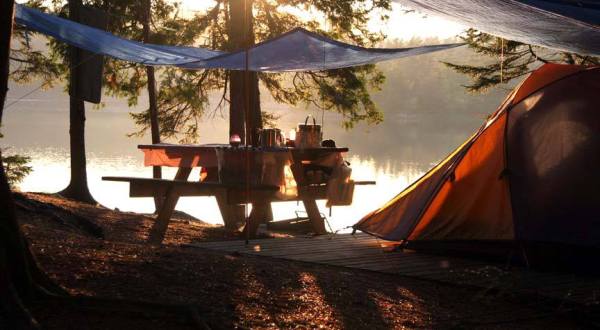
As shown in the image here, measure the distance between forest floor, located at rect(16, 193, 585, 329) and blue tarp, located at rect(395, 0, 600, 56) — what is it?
1649 mm

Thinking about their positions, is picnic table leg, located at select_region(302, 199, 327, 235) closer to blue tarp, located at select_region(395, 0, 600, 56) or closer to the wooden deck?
the wooden deck

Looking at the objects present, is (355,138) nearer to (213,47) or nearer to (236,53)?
(213,47)

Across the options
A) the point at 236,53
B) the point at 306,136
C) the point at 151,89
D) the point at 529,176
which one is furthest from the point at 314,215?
the point at 151,89

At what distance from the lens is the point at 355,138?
51.6 m

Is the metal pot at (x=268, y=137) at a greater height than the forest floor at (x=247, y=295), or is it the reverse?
the metal pot at (x=268, y=137)

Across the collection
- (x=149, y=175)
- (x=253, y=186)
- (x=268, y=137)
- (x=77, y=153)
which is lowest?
(x=149, y=175)

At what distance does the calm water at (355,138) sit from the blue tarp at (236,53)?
6.33 ft

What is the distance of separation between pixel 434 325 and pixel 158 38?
1130 centimetres

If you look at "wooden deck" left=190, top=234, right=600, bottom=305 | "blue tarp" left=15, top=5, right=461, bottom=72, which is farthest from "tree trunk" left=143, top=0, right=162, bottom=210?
"wooden deck" left=190, top=234, right=600, bottom=305

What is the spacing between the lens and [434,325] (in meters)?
4.04

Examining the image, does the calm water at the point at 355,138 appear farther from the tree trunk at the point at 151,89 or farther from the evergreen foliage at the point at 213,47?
the tree trunk at the point at 151,89

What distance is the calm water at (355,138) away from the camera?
2508 cm

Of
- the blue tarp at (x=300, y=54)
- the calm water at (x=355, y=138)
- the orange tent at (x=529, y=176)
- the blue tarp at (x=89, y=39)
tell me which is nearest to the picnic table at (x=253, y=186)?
the blue tarp at (x=300, y=54)

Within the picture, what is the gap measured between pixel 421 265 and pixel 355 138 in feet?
152
